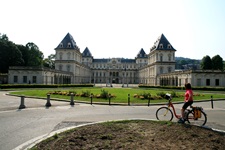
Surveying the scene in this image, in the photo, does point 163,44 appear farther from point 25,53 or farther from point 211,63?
point 25,53

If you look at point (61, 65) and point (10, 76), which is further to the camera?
point (61, 65)

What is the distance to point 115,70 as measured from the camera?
135125 millimetres

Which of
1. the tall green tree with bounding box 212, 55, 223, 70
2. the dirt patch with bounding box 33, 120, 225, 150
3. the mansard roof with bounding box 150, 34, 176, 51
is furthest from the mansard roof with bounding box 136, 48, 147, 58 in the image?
the dirt patch with bounding box 33, 120, 225, 150

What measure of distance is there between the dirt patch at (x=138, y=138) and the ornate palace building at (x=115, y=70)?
4593cm

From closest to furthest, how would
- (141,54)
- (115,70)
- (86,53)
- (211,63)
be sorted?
(211,63), (115,70), (141,54), (86,53)

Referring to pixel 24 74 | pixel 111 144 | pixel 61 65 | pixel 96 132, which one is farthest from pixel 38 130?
pixel 61 65

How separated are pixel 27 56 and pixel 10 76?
1007 inches

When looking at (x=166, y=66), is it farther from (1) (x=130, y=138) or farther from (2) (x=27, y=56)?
(1) (x=130, y=138)

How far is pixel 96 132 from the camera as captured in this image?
24.1ft

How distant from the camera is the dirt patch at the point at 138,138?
236 inches

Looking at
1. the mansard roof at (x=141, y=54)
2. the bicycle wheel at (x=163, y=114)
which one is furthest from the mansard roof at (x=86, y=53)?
the bicycle wheel at (x=163, y=114)

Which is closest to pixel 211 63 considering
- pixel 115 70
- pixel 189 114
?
pixel 115 70

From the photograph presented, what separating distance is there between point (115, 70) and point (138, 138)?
5061 inches

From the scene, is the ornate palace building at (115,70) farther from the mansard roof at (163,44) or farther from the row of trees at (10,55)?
the row of trees at (10,55)
